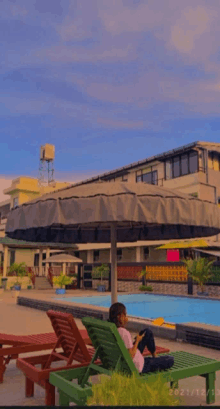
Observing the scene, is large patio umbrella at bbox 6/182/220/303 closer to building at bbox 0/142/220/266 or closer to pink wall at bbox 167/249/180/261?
pink wall at bbox 167/249/180/261

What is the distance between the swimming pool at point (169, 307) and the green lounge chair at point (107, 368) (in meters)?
11.2

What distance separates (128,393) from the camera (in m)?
3.65

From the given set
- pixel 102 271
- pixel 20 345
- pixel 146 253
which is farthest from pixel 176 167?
pixel 20 345

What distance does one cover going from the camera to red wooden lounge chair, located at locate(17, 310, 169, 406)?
15.1 ft

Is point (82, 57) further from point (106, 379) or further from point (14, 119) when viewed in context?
point (14, 119)

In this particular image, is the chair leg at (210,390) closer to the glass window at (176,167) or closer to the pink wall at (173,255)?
the pink wall at (173,255)

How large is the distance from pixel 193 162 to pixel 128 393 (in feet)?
103

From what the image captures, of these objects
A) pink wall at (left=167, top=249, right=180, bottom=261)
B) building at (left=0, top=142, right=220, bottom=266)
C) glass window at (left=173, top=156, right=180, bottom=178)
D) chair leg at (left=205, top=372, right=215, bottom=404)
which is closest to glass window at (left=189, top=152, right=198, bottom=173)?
building at (left=0, top=142, right=220, bottom=266)

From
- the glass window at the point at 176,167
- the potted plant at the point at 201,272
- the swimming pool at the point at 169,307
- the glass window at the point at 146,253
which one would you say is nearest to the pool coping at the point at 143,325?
the swimming pool at the point at 169,307

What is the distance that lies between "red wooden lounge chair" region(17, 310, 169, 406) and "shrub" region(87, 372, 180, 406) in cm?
92

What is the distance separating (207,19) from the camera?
11.5 m

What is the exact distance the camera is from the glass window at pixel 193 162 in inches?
1315

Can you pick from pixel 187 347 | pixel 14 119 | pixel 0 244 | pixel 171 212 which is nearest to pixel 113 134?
pixel 14 119

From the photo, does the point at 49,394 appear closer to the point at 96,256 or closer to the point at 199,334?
the point at 199,334
